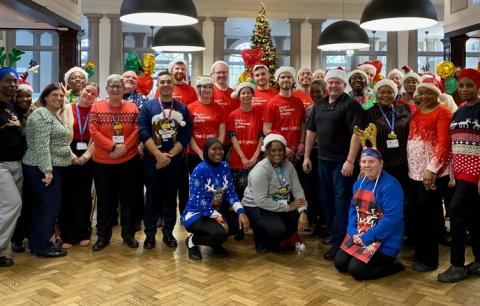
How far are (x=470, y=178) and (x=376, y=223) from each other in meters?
0.72

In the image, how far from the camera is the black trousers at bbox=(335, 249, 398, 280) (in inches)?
137

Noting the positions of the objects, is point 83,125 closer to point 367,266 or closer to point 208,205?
point 208,205

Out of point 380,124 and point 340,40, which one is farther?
point 340,40

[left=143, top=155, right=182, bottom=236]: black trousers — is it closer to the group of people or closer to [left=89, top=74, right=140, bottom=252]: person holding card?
the group of people

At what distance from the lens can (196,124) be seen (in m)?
4.53

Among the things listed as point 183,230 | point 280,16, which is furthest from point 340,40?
point 280,16

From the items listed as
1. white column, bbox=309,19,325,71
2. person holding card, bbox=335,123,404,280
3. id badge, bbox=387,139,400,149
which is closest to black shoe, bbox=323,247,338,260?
person holding card, bbox=335,123,404,280

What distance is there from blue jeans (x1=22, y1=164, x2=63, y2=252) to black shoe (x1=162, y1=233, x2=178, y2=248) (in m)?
0.96

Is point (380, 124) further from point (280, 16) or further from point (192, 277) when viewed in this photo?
point (280, 16)

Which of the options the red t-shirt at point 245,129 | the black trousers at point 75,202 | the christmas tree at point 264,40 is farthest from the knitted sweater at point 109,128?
the christmas tree at point 264,40

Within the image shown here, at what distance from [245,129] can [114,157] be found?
1241 millimetres

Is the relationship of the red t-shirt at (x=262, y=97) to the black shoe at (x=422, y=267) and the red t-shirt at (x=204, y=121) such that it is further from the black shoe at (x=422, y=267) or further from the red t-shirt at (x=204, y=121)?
the black shoe at (x=422, y=267)

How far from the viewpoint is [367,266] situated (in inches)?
137

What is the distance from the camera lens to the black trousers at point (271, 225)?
407 centimetres
